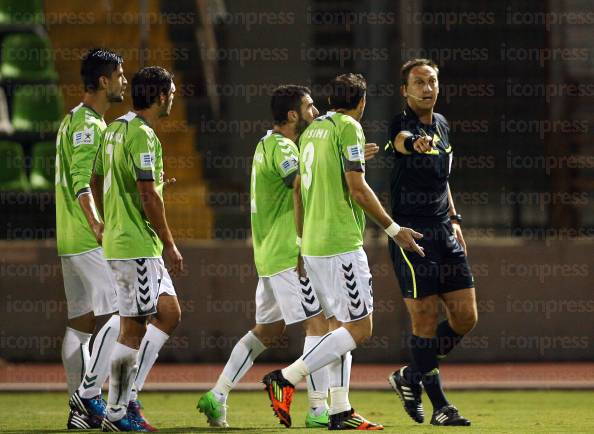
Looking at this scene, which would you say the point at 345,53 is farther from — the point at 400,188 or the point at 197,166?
the point at 400,188

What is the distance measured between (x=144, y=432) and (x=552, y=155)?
744 centimetres

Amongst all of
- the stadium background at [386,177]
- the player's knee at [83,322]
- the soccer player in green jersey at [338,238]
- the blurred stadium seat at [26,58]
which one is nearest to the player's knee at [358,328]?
the soccer player in green jersey at [338,238]

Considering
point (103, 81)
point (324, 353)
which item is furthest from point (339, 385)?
point (103, 81)

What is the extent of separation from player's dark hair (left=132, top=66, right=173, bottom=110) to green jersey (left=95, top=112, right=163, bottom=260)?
4.1 inches

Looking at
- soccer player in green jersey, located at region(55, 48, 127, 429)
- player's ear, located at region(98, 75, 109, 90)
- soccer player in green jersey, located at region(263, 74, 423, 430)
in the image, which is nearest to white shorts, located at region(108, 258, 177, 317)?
soccer player in green jersey, located at region(55, 48, 127, 429)

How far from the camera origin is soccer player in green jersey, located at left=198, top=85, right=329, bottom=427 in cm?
902

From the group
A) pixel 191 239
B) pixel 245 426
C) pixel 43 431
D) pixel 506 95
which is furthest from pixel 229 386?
pixel 506 95

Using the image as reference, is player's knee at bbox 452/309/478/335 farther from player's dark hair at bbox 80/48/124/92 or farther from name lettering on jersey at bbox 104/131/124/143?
player's dark hair at bbox 80/48/124/92

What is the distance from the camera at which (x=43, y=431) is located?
8.86m

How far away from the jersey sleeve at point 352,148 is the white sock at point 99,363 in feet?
6.06

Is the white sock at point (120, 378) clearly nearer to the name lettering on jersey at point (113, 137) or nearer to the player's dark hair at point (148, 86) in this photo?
the name lettering on jersey at point (113, 137)

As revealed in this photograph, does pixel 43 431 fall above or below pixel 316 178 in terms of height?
below

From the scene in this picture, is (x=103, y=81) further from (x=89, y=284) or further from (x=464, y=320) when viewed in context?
(x=464, y=320)

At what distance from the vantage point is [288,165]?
8.99m
